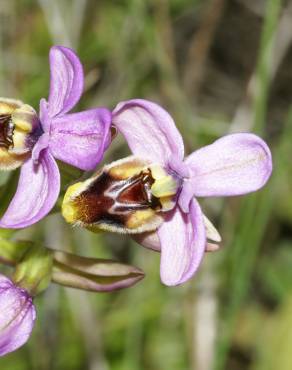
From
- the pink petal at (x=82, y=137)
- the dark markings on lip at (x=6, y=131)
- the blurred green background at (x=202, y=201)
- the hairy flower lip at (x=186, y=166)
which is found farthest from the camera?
the blurred green background at (x=202, y=201)

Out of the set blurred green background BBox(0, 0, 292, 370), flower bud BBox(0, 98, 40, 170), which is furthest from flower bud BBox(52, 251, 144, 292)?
blurred green background BBox(0, 0, 292, 370)

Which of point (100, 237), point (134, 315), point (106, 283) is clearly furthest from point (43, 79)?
point (106, 283)

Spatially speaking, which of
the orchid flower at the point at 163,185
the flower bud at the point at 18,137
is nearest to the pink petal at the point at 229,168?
the orchid flower at the point at 163,185

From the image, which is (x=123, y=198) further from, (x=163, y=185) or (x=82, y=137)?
(x=82, y=137)

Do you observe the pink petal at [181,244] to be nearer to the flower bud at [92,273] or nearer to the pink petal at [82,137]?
the flower bud at [92,273]

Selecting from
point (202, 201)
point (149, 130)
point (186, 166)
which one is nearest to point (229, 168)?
point (186, 166)

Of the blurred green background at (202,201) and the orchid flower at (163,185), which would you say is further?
the blurred green background at (202,201)

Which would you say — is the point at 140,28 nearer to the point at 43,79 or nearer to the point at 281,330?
the point at 43,79

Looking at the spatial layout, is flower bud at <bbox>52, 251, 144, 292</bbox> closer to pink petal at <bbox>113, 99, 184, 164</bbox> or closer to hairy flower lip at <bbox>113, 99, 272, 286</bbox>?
hairy flower lip at <bbox>113, 99, 272, 286</bbox>

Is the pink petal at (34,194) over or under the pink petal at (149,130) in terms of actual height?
under
